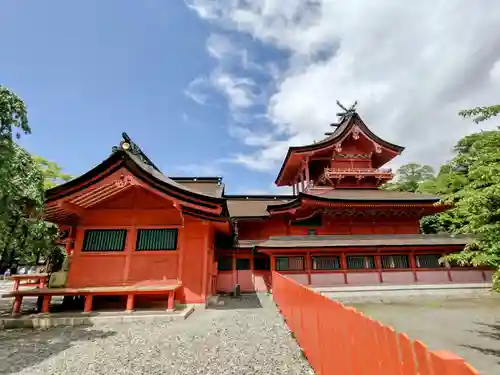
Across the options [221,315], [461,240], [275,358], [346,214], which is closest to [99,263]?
[221,315]

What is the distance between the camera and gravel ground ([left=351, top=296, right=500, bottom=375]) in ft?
20.0

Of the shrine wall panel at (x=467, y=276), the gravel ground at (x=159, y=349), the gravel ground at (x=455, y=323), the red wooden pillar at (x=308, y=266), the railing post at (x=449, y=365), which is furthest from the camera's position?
the shrine wall panel at (x=467, y=276)

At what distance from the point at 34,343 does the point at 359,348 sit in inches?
278

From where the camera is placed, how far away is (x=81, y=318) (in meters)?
7.57

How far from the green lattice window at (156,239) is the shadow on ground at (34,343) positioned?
129 inches

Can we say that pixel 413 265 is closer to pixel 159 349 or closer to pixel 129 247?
pixel 159 349

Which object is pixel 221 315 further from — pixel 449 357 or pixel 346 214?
pixel 346 214

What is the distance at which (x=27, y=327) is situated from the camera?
24.0ft

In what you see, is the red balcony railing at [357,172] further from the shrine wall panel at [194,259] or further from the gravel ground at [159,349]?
the gravel ground at [159,349]

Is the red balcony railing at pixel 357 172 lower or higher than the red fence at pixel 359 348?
higher

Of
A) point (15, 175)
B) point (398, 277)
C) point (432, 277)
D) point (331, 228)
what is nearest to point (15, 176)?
point (15, 175)

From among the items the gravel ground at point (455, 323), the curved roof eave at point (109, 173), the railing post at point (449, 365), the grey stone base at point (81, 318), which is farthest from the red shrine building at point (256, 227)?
the railing post at point (449, 365)

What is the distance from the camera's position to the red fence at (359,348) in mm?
1494

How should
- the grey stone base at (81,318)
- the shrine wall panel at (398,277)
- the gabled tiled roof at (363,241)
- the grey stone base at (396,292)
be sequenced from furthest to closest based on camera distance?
1. the shrine wall panel at (398,277)
2. the gabled tiled roof at (363,241)
3. the grey stone base at (396,292)
4. the grey stone base at (81,318)
